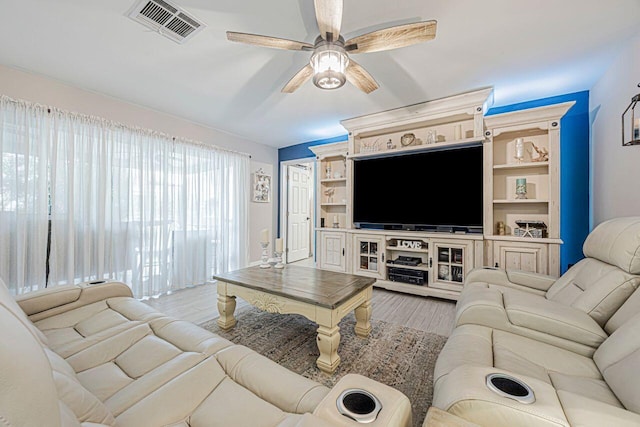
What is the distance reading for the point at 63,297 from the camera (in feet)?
5.45

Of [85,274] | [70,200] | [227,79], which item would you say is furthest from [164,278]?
[227,79]

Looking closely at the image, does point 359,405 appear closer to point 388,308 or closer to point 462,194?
point 388,308

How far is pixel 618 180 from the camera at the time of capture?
2.27 meters

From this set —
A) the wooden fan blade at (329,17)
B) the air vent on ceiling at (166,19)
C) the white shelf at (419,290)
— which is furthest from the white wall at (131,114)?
the wooden fan blade at (329,17)

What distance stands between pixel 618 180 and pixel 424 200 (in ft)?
5.66

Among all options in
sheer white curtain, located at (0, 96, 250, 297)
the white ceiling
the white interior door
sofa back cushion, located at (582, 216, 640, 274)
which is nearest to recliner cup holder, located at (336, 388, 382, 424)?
sofa back cushion, located at (582, 216, 640, 274)

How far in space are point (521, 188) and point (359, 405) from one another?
11.0 feet

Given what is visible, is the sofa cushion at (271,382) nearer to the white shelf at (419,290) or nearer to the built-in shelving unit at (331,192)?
the white shelf at (419,290)

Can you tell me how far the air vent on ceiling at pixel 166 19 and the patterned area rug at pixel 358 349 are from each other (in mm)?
2508

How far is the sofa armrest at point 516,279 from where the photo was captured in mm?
2023

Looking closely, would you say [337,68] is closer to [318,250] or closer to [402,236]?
[402,236]

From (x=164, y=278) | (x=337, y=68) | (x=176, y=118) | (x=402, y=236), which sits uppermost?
(x=176, y=118)

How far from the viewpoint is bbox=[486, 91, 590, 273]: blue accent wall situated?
291 cm

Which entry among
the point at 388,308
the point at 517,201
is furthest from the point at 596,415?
the point at 517,201
